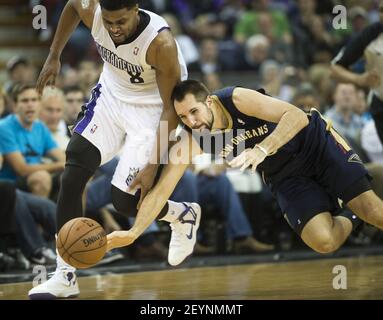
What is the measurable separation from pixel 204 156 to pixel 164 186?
3075 mm

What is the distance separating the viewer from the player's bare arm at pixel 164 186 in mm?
5062

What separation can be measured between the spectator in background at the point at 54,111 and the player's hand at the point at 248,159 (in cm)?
369


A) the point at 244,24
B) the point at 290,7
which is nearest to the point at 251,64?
the point at 244,24

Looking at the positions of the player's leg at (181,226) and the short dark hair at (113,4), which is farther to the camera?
the player's leg at (181,226)

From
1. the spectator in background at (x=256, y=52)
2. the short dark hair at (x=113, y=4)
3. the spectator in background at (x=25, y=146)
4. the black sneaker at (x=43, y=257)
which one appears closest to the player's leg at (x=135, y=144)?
the short dark hair at (x=113, y=4)

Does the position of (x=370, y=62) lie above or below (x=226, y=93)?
below

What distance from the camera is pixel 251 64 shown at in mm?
11359

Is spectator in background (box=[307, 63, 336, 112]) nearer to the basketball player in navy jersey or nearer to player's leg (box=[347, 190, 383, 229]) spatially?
the basketball player in navy jersey

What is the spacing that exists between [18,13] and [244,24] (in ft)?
10.5

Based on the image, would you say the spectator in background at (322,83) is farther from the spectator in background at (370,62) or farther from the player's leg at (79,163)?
the player's leg at (79,163)

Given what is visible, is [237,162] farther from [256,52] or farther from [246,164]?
[256,52]

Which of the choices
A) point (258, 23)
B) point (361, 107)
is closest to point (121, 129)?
point (361, 107)

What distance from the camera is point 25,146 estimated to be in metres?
7.50

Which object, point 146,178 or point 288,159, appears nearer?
point 146,178
